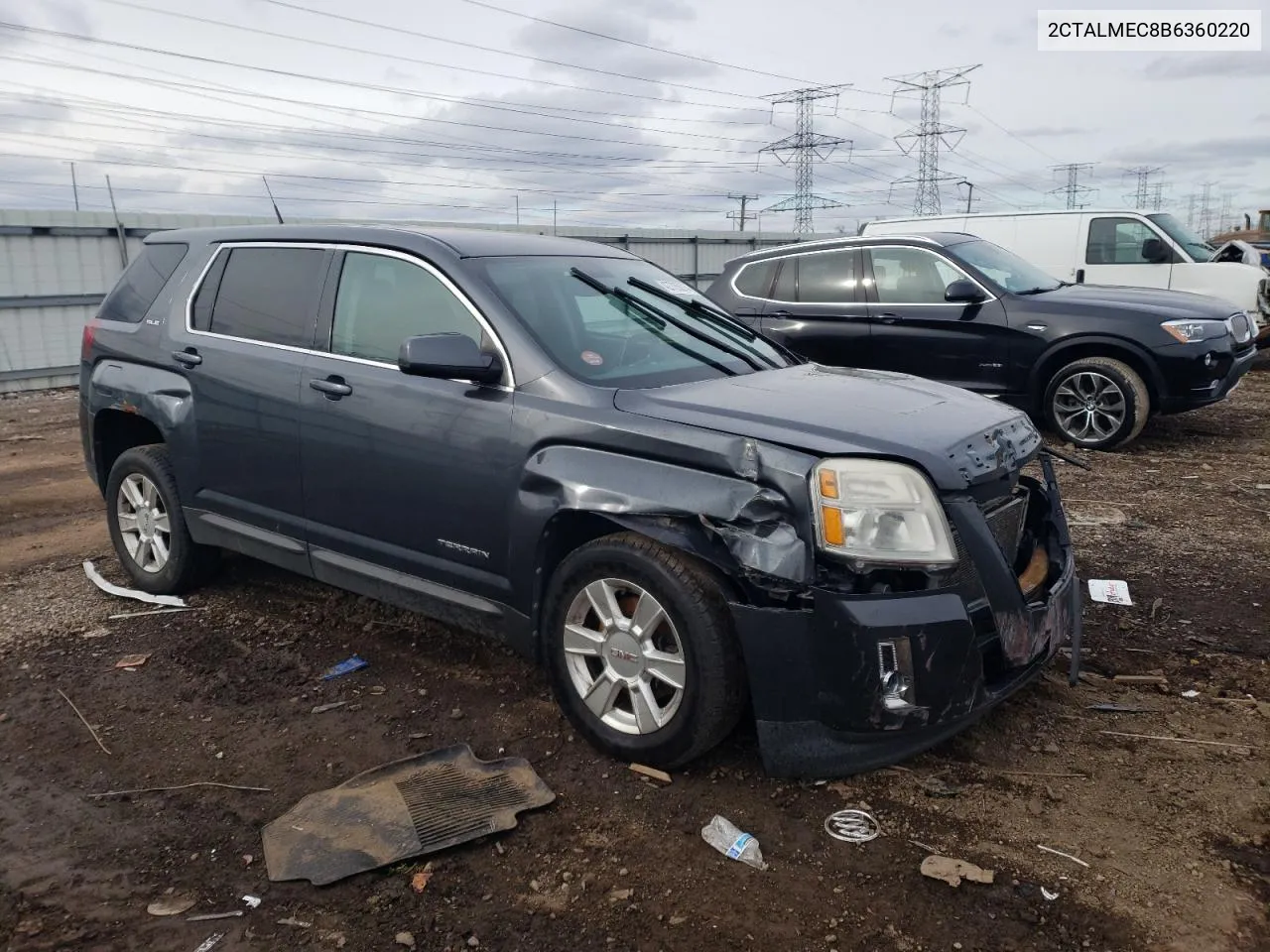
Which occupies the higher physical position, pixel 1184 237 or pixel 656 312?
pixel 1184 237

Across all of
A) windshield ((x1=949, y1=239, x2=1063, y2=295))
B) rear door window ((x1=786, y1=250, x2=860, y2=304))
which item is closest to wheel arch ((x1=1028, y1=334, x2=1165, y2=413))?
windshield ((x1=949, y1=239, x2=1063, y2=295))

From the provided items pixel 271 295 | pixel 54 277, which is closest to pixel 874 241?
pixel 271 295

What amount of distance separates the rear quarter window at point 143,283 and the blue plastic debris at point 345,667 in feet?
7.01

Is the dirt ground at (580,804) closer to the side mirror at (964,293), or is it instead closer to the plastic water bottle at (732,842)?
the plastic water bottle at (732,842)

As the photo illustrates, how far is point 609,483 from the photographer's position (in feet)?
10.5

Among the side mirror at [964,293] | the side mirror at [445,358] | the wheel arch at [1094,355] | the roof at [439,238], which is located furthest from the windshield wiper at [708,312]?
the wheel arch at [1094,355]

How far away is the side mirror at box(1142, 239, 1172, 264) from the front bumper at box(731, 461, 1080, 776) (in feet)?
35.2

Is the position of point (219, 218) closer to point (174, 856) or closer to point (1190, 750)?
point (174, 856)

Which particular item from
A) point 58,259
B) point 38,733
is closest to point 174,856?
point 38,733

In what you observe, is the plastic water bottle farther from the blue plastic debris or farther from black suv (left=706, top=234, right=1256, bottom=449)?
black suv (left=706, top=234, right=1256, bottom=449)

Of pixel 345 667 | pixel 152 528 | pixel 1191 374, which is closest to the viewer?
pixel 345 667

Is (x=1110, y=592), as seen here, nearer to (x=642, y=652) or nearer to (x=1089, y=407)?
(x=642, y=652)

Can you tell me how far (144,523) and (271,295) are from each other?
4.94 feet

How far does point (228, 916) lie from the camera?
8.64 ft
